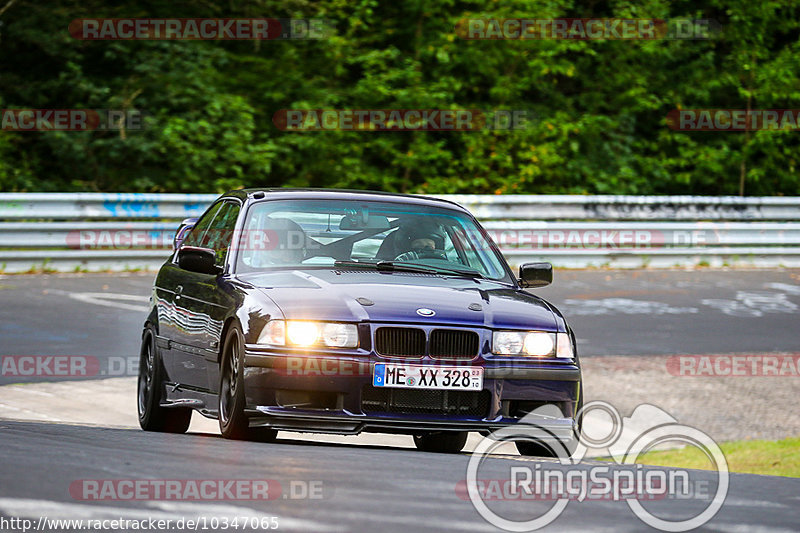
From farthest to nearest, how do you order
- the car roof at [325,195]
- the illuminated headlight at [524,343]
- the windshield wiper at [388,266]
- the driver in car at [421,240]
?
the car roof at [325,195] → the driver in car at [421,240] → the windshield wiper at [388,266] → the illuminated headlight at [524,343]

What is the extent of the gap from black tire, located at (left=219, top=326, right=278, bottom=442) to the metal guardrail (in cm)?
1062

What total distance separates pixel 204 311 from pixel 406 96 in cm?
1624

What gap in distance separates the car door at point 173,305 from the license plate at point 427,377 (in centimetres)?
181

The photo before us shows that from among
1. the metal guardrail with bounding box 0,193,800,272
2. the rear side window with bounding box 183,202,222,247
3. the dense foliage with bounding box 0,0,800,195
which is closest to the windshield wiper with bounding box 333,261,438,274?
the rear side window with bounding box 183,202,222,247

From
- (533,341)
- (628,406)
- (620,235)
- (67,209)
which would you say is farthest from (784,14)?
(533,341)

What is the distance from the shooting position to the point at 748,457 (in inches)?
390

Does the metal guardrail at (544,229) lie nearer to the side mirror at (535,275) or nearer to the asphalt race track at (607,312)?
the asphalt race track at (607,312)

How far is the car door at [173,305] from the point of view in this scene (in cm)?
863

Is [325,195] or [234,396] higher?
[325,195]

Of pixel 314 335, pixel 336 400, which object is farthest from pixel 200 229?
pixel 336 400

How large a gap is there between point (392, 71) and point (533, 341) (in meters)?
17.3

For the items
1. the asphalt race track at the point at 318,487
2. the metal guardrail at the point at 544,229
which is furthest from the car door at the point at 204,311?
the metal guardrail at the point at 544,229

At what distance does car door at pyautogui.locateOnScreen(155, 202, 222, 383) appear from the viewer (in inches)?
340

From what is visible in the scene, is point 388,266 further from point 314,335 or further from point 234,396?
point 234,396
